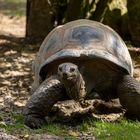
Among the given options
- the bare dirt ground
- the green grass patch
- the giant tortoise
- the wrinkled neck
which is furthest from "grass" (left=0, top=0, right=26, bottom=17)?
the green grass patch

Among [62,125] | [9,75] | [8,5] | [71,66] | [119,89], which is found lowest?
[8,5]

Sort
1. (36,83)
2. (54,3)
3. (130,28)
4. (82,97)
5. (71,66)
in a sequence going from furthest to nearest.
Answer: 1. (54,3)
2. (130,28)
3. (36,83)
4. (82,97)
5. (71,66)

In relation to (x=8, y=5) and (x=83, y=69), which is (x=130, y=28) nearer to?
(x=83, y=69)

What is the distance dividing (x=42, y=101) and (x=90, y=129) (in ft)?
1.89

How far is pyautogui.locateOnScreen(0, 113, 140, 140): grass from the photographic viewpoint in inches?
195

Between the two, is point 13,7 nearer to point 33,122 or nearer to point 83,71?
point 83,71

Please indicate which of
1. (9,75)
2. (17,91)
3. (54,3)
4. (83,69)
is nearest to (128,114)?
(83,69)

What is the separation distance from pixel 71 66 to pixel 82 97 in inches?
18.6

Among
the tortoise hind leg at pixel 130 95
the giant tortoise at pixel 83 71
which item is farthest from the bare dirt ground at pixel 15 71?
the tortoise hind leg at pixel 130 95

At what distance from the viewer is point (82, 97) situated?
17.7ft

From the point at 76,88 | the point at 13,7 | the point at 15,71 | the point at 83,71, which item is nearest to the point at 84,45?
the point at 83,71

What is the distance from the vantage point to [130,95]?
5.46m

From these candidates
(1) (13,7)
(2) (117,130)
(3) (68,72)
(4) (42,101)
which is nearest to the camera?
(3) (68,72)

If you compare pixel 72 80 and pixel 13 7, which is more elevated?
pixel 72 80
